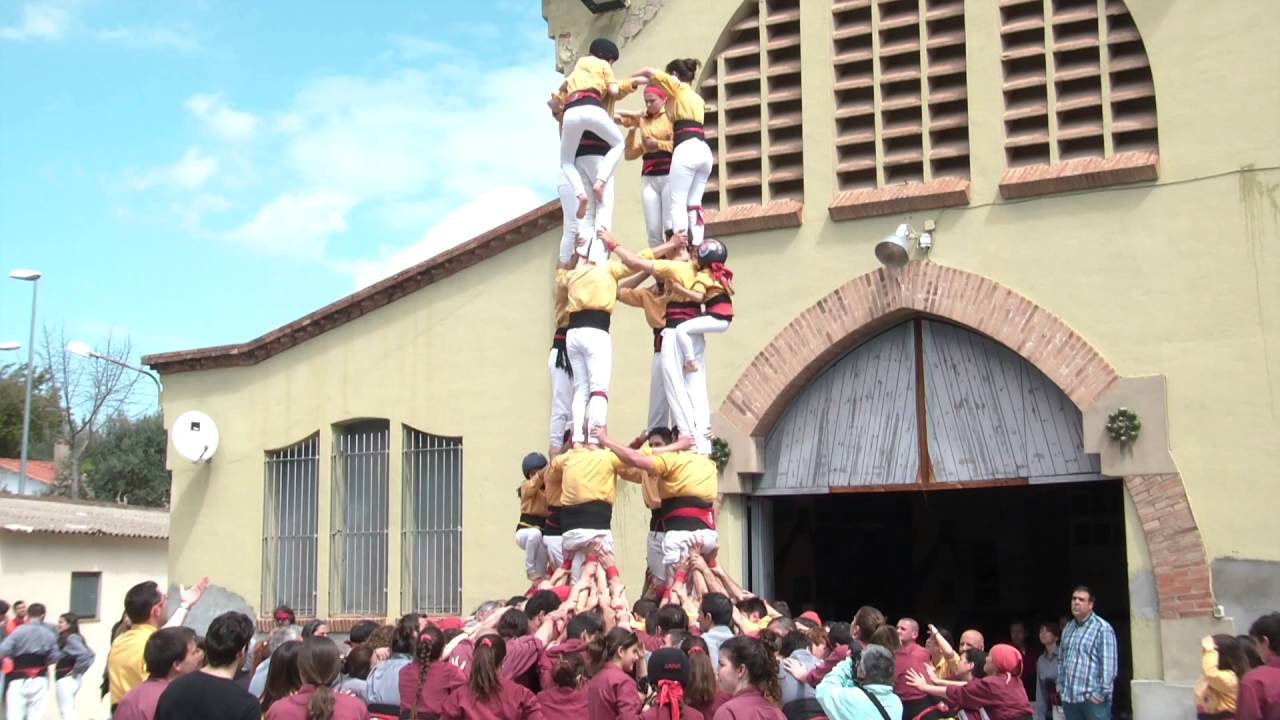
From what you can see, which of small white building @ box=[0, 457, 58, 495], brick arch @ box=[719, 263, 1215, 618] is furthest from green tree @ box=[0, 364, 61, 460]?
brick arch @ box=[719, 263, 1215, 618]

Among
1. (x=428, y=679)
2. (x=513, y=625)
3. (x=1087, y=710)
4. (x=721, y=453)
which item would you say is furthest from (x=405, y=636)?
(x=721, y=453)

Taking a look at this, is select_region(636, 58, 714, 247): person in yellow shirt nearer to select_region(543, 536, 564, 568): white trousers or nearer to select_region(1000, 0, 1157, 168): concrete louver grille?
select_region(543, 536, 564, 568): white trousers

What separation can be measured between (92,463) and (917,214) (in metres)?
35.6

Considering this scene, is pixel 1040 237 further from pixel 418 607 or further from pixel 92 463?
pixel 92 463

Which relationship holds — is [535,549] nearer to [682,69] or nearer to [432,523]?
[682,69]

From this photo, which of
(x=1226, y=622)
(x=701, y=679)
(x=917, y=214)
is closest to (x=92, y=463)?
(x=917, y=214)

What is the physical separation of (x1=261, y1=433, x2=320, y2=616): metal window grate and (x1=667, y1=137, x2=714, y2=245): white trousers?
8337 mm

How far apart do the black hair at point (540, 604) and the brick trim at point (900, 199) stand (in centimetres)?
780

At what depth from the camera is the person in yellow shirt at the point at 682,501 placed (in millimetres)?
11961

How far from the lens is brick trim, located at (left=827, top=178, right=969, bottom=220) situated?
1603 cm

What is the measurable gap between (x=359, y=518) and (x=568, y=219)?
7.86 meters

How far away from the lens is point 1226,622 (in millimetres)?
14367

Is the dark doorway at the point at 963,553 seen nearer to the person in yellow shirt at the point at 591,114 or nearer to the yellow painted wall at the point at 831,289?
the yellow painted wall at the point at 831,289

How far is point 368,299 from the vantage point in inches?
749
